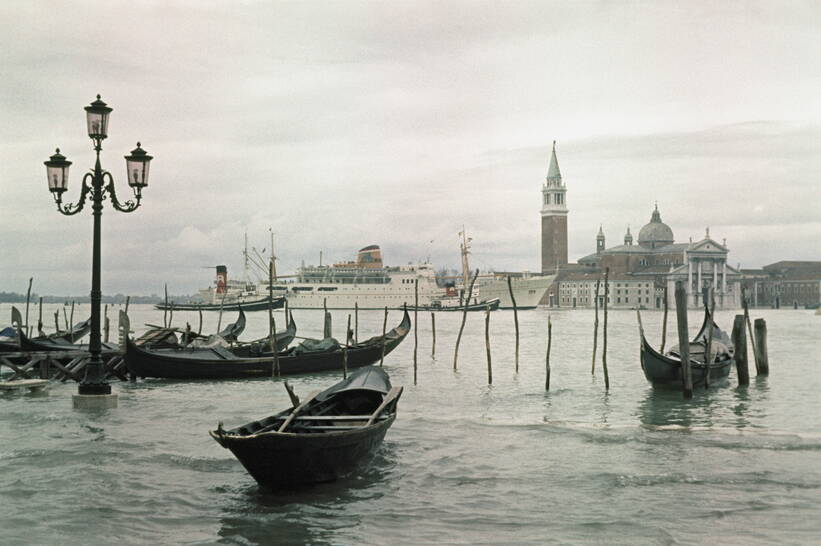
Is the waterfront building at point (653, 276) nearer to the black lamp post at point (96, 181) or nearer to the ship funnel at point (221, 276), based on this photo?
the ship funnel at point (221, 276)

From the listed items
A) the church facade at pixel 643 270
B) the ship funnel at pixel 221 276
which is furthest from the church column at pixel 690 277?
the ship funnel at pixel 221 276

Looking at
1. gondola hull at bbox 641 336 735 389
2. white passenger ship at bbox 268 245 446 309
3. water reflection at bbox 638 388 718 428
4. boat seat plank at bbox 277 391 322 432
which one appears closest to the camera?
boat seat plank at bbox 277 391 322 432

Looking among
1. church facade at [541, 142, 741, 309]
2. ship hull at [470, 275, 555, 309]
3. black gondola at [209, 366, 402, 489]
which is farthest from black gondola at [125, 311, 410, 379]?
church facade at [541, 142, 741, 309]

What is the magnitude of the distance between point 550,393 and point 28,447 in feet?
35.4

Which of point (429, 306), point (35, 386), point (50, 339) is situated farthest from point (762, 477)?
point (429, 306)

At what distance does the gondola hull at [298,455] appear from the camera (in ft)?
23.4

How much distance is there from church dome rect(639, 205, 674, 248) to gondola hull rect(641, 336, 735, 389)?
3992 inches

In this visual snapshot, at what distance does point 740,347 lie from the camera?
17078mm

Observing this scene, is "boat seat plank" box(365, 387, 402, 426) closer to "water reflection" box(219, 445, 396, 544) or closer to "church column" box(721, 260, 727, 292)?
"water reflection" box(219, 445, 396, 544)

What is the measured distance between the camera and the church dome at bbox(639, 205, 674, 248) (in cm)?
11456

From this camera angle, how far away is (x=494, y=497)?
25.6 feet

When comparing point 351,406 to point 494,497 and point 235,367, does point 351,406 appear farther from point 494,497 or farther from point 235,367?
point 235,367

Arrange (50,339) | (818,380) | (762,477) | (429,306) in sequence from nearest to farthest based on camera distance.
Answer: (762,477)
(50,339)
(818,380)
(429,306)

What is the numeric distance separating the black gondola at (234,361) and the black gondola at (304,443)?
8.63 m
